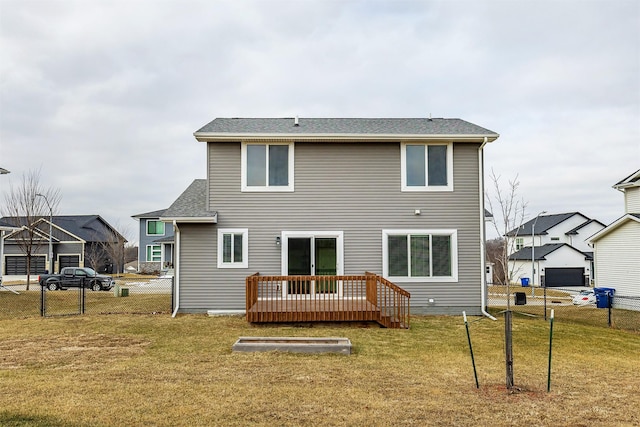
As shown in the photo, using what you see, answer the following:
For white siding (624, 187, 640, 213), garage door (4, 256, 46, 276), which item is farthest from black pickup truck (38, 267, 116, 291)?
white siding (624, 187, 640, 213)

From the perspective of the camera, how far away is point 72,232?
A: 3691cm

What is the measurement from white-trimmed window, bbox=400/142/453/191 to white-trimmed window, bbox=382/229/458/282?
1.37 metres

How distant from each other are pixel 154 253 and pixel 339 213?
31048 millimetres

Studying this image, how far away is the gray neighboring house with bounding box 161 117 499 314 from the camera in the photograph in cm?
1311

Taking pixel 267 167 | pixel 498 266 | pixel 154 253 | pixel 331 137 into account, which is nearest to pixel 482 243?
pixel 498 266

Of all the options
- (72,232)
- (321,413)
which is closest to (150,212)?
(72,232)

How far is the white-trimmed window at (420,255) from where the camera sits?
13242 mm

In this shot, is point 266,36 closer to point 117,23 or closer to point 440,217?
point 117,23

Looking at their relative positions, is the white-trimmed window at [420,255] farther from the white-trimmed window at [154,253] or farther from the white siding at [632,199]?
the white-trimmed window at [154,253]

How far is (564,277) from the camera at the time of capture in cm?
3991

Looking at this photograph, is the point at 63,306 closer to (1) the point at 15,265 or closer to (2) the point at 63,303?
(2) the point at 63,303

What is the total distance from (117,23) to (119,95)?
262 inches

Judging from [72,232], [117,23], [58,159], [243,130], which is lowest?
[72,232]

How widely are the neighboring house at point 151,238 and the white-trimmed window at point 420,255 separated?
96.7ft
